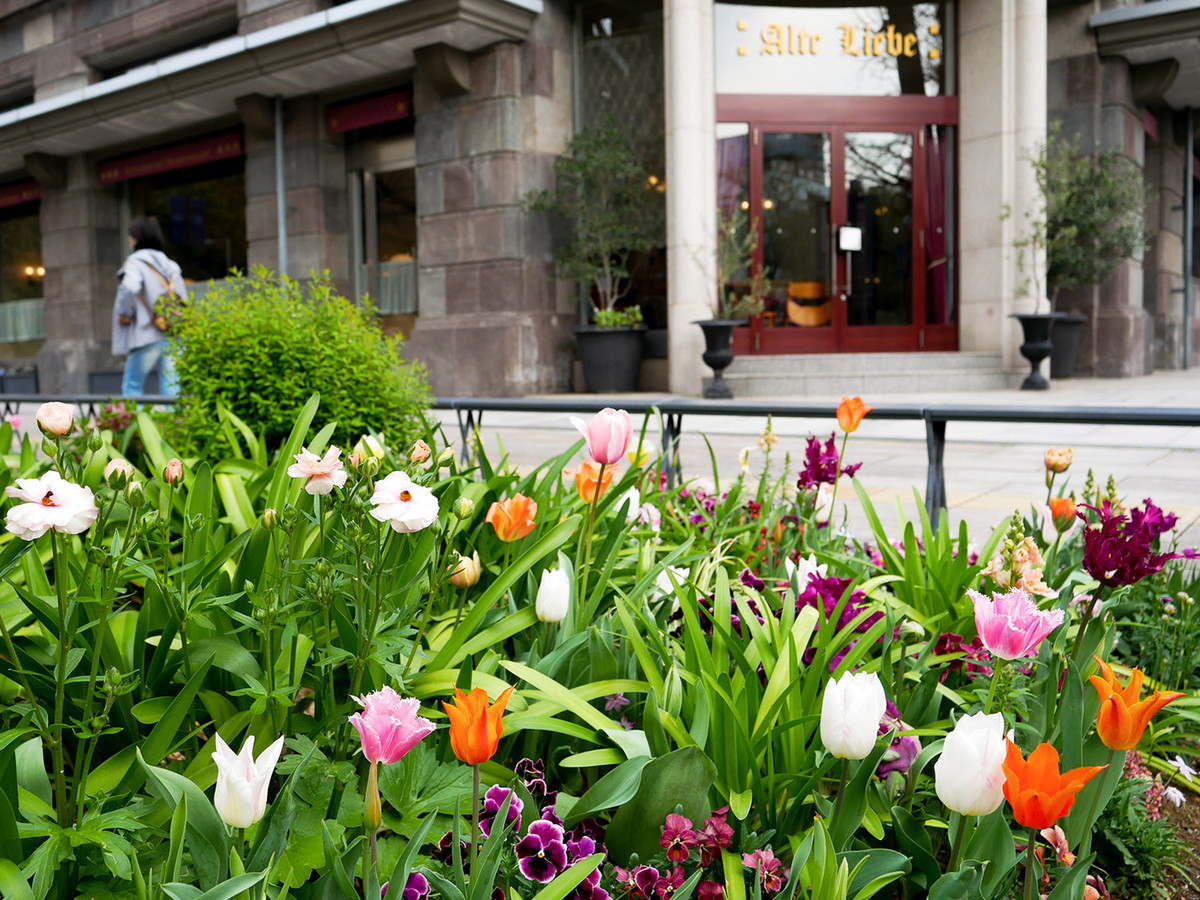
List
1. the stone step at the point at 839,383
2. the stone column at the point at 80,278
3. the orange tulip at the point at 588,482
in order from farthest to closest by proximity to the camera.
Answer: the stone column at the point at 80,278, the stone step at the point at 839,383, the orange tulip at the point at 588,482

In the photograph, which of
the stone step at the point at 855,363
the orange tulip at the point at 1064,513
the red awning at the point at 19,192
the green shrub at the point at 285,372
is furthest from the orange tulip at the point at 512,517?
the red awning at the point at 19,192

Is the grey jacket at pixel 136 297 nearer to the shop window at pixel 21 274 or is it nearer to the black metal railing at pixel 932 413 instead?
the black metal railing at pixel 932 413

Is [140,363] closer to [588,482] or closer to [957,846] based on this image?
[588,482]

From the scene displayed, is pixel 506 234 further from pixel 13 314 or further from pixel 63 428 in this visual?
pixel 13 314

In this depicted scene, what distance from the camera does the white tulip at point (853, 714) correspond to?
49.3 inches

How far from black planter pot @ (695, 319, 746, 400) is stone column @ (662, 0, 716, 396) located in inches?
23.1

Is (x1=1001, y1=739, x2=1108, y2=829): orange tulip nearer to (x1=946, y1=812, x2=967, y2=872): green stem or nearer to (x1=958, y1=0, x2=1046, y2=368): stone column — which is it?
(x1=946, y1=812, x2=967, y2=872): green stem

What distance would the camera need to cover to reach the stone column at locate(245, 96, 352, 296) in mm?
16422

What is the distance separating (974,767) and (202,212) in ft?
65.7

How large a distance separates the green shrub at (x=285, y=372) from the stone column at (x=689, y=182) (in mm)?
9193

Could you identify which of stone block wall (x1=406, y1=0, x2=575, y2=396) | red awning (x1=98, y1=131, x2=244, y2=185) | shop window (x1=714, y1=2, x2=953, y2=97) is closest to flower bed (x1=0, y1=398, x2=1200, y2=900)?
stone block wall (x1=406, y1=0, x2=575, y2=396)

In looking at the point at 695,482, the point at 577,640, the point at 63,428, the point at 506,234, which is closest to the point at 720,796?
the point at 577,640

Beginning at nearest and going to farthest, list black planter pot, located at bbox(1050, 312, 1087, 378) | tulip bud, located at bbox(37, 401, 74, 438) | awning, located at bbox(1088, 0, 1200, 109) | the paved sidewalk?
tulip bud, located at bbox(37, 401, 74, 438) < the paved sidewalk < awning, located at bbox(1088, 0, 1200, 109) < black planter pot, located at bbox(1050, 312, 1087, 378)

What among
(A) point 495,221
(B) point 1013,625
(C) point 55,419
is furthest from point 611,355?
(B) point 1013,625
